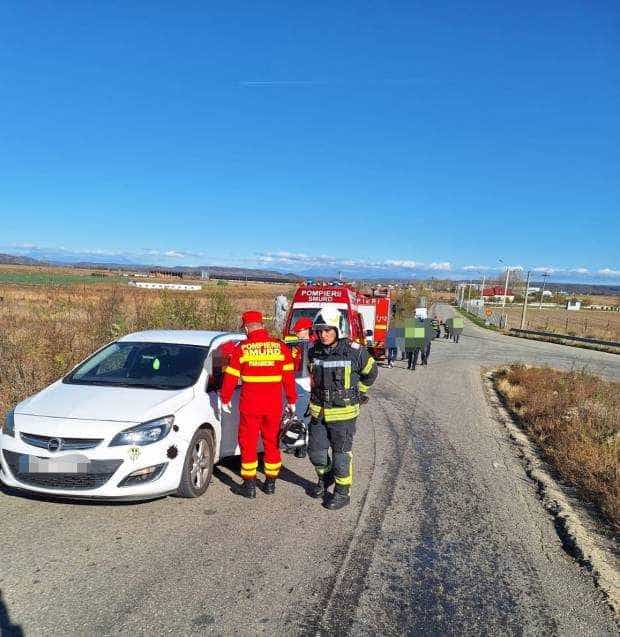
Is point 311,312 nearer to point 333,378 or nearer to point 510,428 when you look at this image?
point 510,428

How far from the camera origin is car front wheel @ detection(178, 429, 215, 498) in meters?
4.73

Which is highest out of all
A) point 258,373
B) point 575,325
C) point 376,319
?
point 258,373

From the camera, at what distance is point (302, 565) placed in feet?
12.6

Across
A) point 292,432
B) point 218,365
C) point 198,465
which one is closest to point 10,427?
point 198,465

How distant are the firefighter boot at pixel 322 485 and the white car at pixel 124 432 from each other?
1.03 meters

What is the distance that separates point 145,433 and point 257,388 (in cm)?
107

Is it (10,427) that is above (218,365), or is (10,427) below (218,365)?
below

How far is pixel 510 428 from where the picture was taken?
8.87 m

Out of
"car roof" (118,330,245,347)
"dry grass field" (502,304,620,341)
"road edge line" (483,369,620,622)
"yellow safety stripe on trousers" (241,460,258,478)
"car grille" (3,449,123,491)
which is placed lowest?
"dry grass field" (502,304,620,341)

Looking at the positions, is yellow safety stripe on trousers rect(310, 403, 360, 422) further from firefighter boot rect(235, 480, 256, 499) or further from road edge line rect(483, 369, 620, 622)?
road edge line rect(483, 369, 620, 622)

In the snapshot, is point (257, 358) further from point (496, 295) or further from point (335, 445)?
point (496, 295)

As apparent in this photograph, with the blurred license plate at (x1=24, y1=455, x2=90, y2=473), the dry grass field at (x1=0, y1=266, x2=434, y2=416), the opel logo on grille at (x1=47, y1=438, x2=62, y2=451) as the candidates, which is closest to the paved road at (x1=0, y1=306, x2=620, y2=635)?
the blurred license plate at (x1=24, y1=455, x2=90, y2=473)

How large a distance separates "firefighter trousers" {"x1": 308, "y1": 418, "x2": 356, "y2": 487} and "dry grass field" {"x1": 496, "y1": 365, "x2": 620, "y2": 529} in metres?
2.55

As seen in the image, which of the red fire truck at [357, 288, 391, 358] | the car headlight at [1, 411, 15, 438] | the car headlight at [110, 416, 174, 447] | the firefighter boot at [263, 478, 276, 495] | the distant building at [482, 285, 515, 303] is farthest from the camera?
the distant building at [482, 285, 515, 303]
